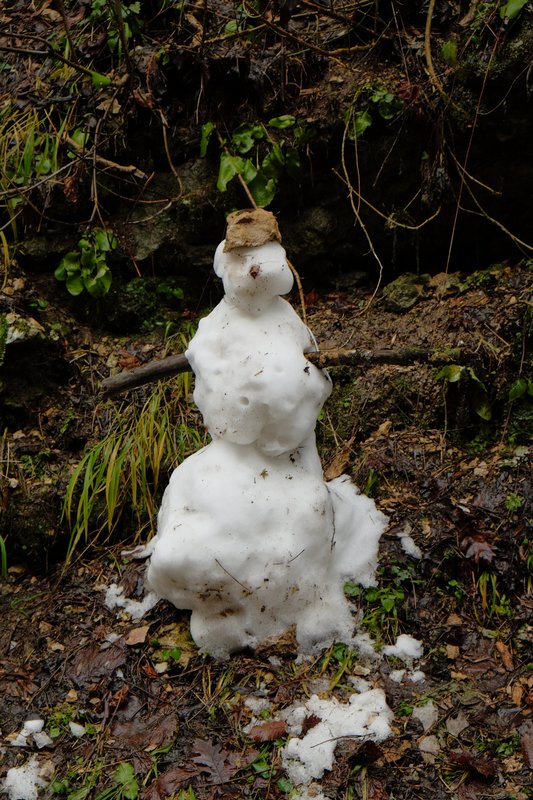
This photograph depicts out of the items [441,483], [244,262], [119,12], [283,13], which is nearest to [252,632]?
[441,483]

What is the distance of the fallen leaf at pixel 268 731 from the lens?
7.71 feet

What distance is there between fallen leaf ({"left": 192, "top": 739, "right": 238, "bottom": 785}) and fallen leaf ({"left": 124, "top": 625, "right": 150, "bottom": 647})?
0.52m

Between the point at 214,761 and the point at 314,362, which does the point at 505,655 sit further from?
the point at 314,362

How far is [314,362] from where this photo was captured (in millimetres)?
2594

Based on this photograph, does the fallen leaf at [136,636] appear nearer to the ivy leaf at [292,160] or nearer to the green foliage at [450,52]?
the ivy leaf at [292,160]

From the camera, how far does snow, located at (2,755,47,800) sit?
7.61ft

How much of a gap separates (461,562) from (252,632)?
91cm

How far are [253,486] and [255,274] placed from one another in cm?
78

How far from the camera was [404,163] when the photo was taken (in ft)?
12.8

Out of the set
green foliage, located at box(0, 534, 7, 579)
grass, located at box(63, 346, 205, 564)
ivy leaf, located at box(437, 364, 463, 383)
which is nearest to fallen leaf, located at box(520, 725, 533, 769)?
ivy leaf, located at box(437, 364, 463, 383)

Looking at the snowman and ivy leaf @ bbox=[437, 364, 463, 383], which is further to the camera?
ivy leaf @ bbox=[437, 364, 463, 383]

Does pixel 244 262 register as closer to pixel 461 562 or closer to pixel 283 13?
pixel 461 562

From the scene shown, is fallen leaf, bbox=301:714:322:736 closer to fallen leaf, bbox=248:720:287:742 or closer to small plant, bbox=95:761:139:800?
fallen leaf, bbox=248:720:287:742

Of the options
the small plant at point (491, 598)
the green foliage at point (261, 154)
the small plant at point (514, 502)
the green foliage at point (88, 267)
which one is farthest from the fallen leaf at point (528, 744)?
the green foliage at point (88, 267)
